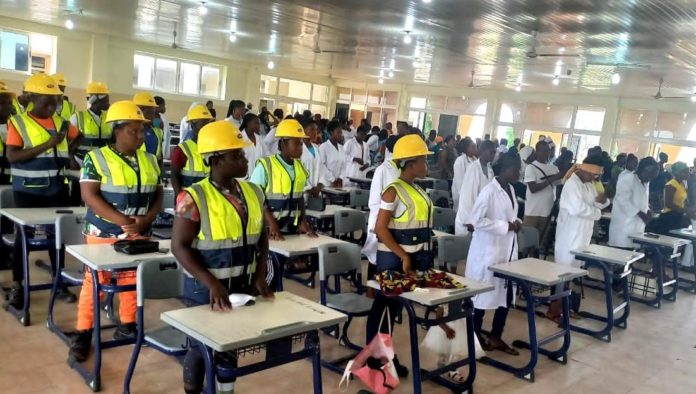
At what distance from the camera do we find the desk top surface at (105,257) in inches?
114

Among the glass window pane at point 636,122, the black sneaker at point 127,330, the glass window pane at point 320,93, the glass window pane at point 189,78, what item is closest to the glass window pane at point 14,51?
the glass window pane at point 189,78

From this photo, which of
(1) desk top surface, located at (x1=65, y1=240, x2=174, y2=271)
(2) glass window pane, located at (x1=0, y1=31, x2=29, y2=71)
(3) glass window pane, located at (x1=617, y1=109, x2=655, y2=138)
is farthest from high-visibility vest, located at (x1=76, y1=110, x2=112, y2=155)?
(3) glass window pane, located at (x1=617, y1=109, x2=655, y2=138)

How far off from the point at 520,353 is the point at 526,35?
221 inches

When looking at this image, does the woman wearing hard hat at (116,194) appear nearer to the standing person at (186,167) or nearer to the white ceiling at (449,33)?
the standing person at (186,167)

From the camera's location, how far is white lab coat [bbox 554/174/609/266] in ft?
16.7

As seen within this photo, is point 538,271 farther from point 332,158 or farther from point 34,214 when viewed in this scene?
point 332,158

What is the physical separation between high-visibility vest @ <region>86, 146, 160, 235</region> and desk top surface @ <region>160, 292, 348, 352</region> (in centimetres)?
129

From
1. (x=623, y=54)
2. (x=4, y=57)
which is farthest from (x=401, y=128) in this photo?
(x=4, y=57)

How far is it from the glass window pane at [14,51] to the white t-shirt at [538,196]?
13.7 m

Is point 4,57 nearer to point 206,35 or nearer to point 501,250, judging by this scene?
point 206,35

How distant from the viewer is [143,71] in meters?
17.0

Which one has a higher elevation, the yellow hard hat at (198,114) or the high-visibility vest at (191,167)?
the yellow hard hat at (198,114)

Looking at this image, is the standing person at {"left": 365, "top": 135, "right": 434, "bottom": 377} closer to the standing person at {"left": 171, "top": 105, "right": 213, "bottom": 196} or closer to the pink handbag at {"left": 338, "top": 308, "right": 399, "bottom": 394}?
the pink handbag at {"left": 338, "top": 308, "right": 399, "bottom": 394}

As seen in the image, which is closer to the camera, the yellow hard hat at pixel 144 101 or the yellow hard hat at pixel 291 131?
the yellow hard hat at pixel 291 131
